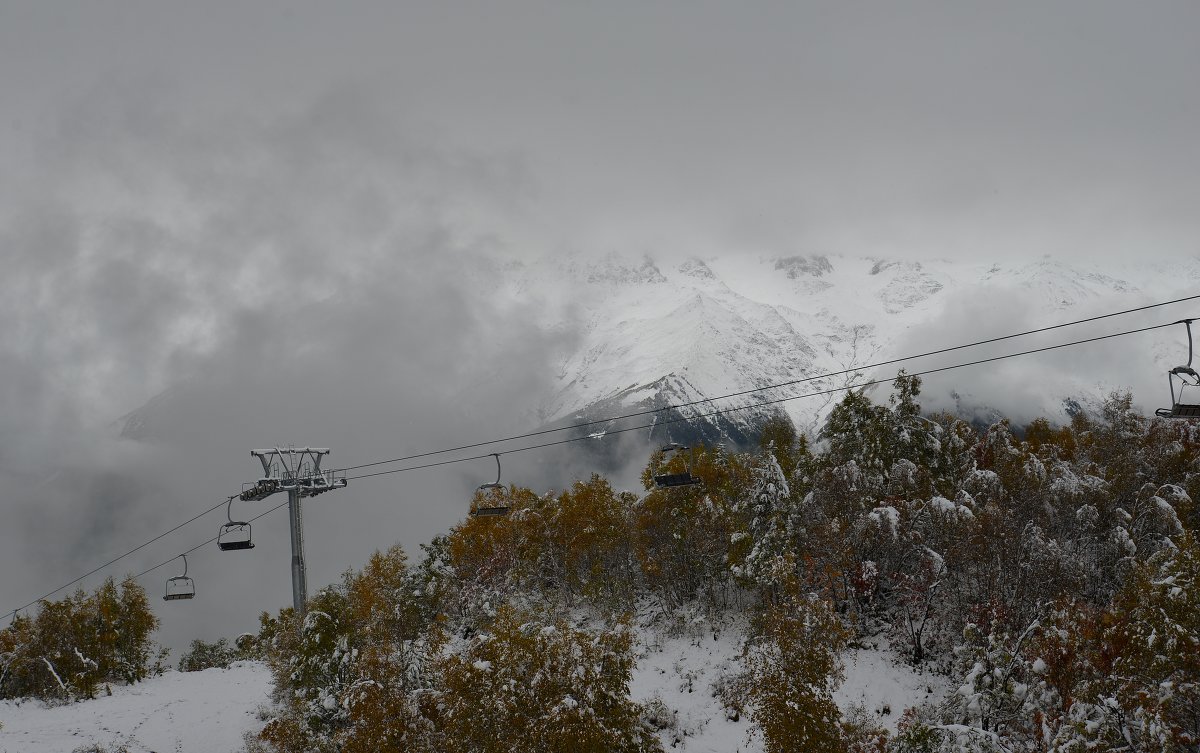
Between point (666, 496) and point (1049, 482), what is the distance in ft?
75.8

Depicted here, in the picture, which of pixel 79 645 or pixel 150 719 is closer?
pixel 150 719

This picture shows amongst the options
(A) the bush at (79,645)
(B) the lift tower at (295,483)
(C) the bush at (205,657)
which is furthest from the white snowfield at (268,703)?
(C) the bush at (205,657)

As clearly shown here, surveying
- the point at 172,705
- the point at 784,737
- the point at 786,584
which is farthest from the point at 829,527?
the point at 172,705

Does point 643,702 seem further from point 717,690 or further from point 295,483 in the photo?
point 295,483

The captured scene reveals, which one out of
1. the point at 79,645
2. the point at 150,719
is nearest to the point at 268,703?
the point at 150,719

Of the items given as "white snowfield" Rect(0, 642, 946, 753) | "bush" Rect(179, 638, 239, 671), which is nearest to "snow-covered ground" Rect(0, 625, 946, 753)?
"white snowfield" Rect(0, 642, 946, 753)

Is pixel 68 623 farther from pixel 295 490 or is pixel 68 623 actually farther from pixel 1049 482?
pixel 1049 482

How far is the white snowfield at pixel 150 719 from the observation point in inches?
1578

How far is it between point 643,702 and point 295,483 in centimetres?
2076

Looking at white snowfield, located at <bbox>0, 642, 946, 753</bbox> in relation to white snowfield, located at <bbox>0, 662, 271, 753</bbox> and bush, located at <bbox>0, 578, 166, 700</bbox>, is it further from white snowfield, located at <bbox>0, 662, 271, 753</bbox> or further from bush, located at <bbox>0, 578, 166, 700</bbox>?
bush, located at <bbox>0, 578, 166, 700</bbox>

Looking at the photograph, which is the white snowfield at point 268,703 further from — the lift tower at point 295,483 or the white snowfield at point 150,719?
the lift tower at point 295,483

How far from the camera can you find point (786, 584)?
1342 inches

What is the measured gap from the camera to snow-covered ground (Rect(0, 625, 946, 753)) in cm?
3750

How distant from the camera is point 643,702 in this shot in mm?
40688
